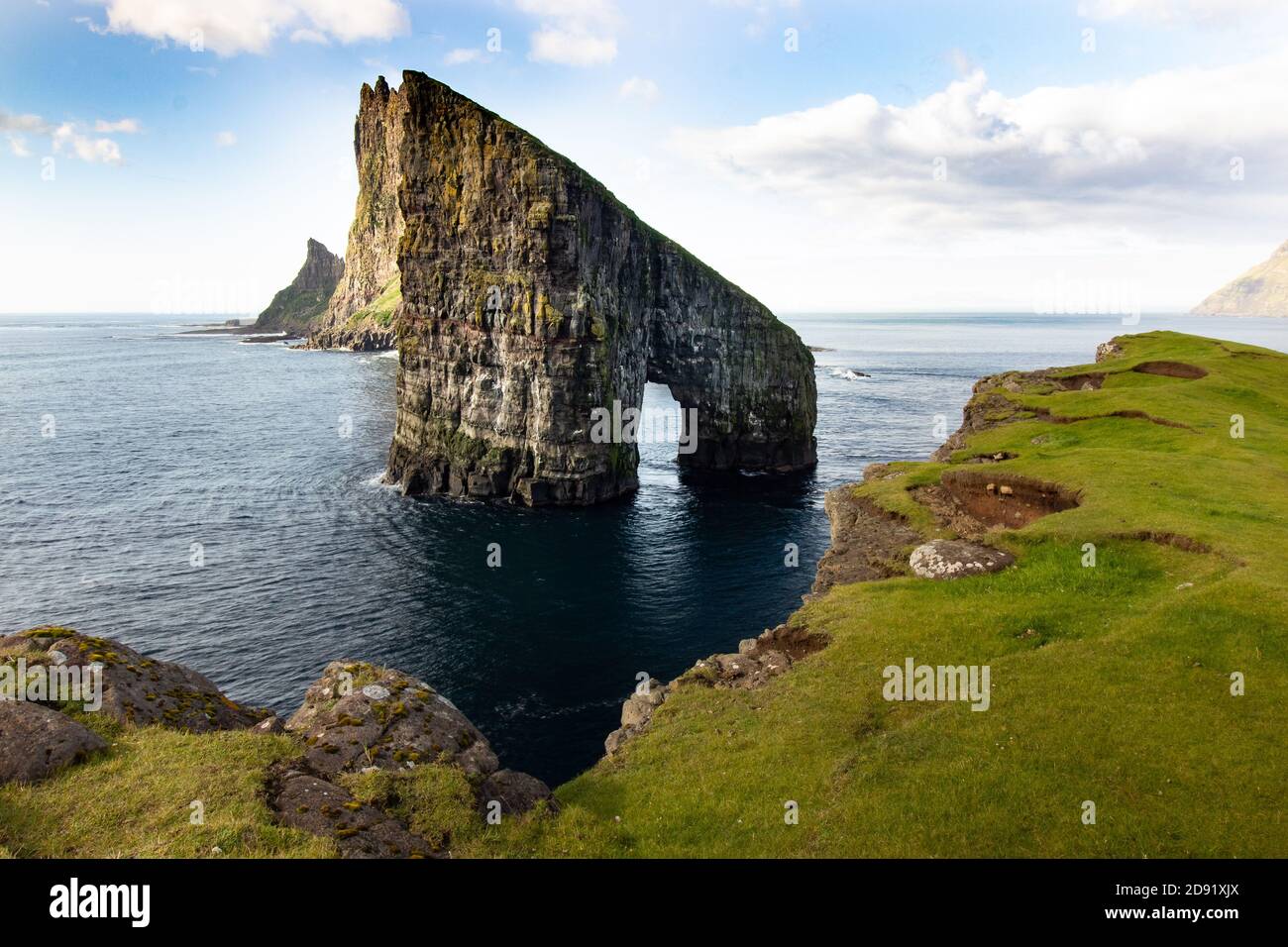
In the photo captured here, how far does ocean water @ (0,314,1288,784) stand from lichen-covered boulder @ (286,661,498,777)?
41.8 feet

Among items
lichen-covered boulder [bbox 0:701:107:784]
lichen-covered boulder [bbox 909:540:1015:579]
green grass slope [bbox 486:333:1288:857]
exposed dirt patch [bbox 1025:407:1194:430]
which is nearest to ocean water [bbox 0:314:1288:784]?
green grass slope [bbox 486:333:1288:857]

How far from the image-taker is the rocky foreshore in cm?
1530

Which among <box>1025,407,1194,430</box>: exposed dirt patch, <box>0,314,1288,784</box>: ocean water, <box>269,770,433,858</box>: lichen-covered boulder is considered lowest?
<box>0,314,1288,784</box>: ocean water

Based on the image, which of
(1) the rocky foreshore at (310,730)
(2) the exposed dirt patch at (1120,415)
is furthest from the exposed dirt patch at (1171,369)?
(1) the rocky foreshore at (310,730)

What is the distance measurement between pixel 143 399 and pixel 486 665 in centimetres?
14175

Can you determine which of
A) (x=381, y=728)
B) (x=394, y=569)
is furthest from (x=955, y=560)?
(x=394, y=569)

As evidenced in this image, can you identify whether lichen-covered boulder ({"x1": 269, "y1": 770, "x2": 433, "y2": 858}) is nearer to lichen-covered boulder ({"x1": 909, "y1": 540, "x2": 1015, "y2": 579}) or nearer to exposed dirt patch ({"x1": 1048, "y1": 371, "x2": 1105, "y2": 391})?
lichen-covered boulder ({"x1": 909, "y1": 540, "x2": 1015, "y2": 579})

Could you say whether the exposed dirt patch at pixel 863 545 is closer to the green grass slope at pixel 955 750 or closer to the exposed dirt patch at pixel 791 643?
the green grass slope at pixel 955 750

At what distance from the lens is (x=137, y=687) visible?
62.7 ft

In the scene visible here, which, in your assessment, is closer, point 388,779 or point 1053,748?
point 388,779

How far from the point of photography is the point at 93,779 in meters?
15.2
